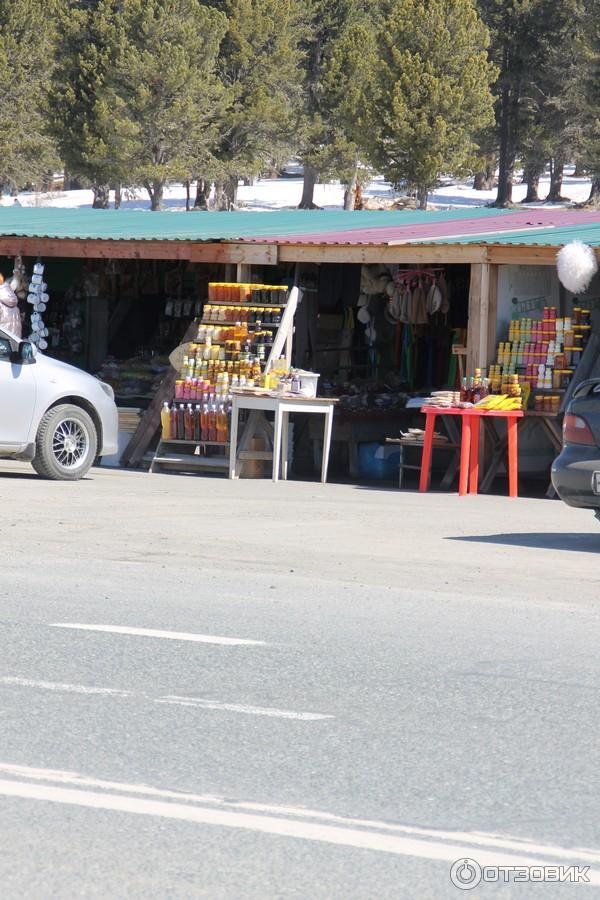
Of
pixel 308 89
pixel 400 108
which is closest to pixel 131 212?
pixel 400 108

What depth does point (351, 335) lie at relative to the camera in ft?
68.9

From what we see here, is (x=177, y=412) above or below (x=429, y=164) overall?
below

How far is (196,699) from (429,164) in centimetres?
4564

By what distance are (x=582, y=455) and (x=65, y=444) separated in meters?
6.32

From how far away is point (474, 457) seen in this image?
15.8 m

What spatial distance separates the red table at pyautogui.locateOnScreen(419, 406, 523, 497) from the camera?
15.5 m

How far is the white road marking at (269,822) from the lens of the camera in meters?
4.27

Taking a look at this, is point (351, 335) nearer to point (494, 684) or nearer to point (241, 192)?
point (494, 684)

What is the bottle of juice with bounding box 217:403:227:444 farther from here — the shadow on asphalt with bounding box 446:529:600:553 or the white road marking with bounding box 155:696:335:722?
the white road marking with bounding box 155:696:335:722

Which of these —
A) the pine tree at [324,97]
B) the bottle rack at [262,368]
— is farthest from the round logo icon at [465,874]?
the pine tree at [324,97]

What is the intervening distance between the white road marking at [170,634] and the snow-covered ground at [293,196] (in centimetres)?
5785

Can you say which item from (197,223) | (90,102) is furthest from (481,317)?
(90,102)

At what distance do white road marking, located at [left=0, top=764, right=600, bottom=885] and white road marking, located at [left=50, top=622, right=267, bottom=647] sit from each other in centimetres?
212

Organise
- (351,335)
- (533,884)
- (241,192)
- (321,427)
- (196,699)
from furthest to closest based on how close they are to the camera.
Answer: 1. (241,192)
2. (351,335)
3. (321,427)
4. (196,699)
5. (533,884)
